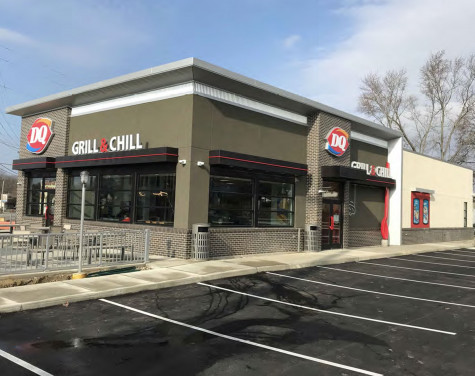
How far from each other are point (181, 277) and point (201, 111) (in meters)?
6.17

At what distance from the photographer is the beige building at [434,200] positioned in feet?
78.4

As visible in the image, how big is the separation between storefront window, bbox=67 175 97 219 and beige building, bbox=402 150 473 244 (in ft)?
56.0

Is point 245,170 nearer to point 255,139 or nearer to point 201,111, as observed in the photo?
point 255,139

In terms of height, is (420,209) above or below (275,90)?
below

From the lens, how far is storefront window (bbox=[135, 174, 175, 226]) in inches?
553

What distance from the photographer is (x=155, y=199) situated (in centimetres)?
1451

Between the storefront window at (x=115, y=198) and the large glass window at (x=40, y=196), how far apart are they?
160 inches

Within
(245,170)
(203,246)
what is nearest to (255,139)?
(245,170)

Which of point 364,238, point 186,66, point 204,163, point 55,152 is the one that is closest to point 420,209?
point 364,238

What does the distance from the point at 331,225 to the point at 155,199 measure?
858 cm

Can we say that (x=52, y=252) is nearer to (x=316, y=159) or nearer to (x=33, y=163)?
(x=33, y=163)

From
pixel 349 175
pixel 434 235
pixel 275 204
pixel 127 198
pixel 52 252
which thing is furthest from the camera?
pixel 434 235

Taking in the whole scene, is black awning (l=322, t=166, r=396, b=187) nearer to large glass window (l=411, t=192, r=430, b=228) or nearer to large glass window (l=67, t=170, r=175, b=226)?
large glass window (l=411, t=192, r=430, b=228)

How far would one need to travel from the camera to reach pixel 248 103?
15391mm
